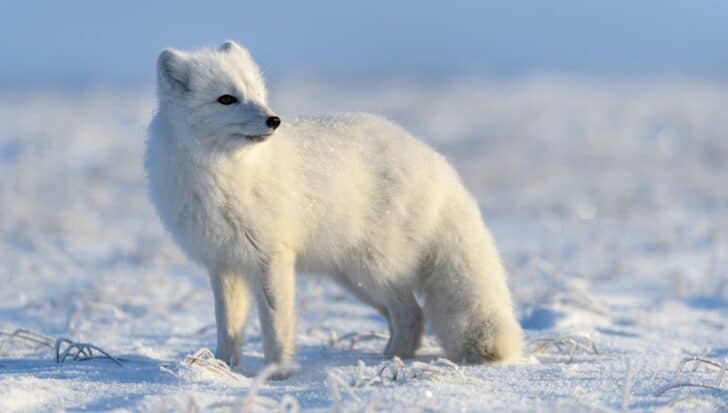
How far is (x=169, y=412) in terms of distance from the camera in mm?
3008

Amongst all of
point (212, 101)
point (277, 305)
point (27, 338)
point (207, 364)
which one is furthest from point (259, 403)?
point (27, 338)

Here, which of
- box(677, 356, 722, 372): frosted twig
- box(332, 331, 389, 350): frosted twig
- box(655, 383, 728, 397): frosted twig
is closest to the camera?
box(655, 383, 728, 397): frosted twig

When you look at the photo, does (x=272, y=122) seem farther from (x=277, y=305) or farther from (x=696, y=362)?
(x=696, y=362)

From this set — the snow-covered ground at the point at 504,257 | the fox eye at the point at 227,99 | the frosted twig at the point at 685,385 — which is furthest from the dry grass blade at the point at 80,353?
the frosted twig at the point at 685,385

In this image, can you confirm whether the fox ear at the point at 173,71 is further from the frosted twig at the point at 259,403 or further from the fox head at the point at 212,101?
the frosted twig at the point at 259,403

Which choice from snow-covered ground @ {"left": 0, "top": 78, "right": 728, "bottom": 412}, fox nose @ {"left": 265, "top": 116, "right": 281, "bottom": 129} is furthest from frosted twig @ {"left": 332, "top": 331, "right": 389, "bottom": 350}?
fox nose @ {"left": 265, "top": 116, "right": 281, "bottom": 129}

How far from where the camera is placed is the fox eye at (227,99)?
14.0 ft

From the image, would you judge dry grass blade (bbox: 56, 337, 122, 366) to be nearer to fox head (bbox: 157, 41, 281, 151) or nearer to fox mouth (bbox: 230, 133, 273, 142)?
fox head (bbox: 157, 41, 281, 151)

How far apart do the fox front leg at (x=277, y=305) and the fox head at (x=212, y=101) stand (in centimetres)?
60

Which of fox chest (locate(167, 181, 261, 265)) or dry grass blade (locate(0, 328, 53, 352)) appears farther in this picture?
dry grass blade (locate(0, 328, 53, 352))

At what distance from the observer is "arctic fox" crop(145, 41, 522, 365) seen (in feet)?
13.7

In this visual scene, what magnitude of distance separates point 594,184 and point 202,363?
8.70 meters

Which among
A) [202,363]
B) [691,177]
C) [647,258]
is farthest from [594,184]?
[202,363]

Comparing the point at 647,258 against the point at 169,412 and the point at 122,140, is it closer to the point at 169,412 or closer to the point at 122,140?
the point at 169,412
